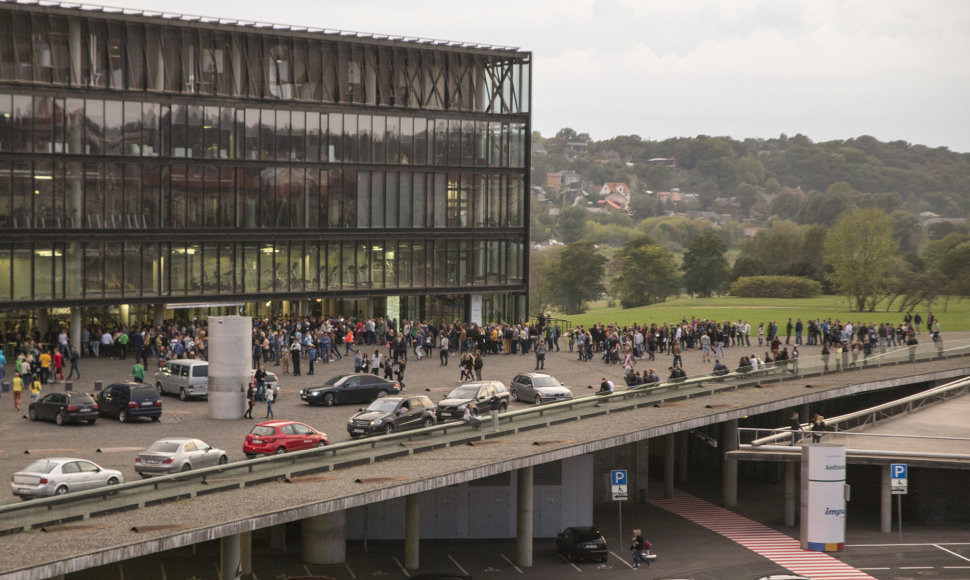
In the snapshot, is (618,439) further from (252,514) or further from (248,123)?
(248,123)

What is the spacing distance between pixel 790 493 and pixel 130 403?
74.2 feet

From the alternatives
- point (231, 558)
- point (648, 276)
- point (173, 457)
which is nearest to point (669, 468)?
point (173, 457)

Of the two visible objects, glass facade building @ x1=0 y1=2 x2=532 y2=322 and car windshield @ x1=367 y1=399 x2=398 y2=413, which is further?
glass facade building @ x1=0 y1=2 x2=532 y2=322

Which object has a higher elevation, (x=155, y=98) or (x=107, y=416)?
(x=155, y=98)

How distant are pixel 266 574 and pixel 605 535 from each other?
39.0 ft

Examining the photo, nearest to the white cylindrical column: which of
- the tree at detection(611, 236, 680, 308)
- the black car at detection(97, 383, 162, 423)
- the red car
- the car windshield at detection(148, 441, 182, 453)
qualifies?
the black car at detection(97, 383, 162, 423)

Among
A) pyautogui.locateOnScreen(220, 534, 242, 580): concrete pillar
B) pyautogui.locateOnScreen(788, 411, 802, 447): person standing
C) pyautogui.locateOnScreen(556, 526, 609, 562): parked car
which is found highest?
pyautogui.locateOnScreen(788, 411, 802, 447): person standing

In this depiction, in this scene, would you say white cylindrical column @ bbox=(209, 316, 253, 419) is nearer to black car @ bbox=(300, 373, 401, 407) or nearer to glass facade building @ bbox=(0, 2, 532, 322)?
black car @ bbox=(300, 373, 401, 407)

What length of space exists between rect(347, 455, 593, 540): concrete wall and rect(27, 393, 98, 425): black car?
9953mm

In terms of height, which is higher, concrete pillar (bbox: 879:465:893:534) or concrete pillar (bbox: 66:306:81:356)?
concrete pillar (bbox: 66:306:81:356)

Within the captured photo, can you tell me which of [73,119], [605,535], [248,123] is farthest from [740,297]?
[605,535]

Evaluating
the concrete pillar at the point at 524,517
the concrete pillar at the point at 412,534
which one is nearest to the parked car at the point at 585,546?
the concrete pillar at the point at 524,517

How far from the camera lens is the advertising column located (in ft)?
123

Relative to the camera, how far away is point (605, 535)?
3962 centimetres
